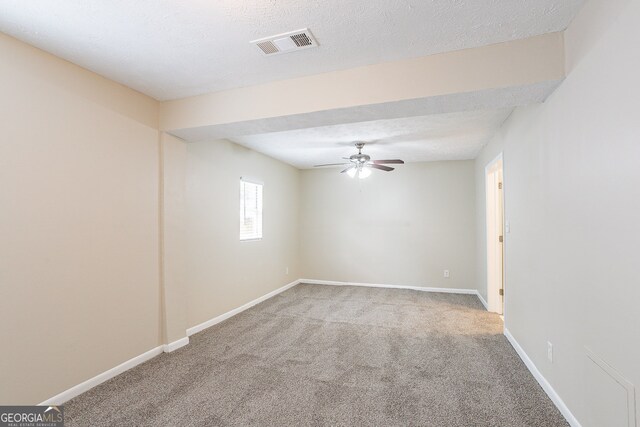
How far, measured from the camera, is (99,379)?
2496 mm

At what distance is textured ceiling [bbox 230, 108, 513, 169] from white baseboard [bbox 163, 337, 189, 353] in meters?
2.62

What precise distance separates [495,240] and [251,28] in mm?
4191

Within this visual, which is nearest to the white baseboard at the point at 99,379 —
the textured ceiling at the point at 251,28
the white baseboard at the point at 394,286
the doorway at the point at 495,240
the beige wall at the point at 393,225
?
the textured ceiling at the point at 251,28

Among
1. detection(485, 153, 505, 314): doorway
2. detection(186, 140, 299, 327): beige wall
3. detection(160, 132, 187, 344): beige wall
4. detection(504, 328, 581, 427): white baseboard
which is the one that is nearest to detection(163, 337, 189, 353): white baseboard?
detection(160, 132, 187, 344): beige wall

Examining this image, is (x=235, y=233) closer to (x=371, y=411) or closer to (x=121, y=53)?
(x=121, y=53)

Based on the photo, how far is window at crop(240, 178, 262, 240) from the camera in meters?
4.74

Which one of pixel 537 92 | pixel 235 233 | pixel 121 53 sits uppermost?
pixel 121 53

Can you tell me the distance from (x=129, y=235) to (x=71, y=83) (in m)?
1.30

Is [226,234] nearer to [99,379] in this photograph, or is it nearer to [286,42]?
[99,379]

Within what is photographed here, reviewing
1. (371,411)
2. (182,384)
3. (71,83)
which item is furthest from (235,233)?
(371,411)

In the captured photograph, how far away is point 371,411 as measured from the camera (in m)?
2.13

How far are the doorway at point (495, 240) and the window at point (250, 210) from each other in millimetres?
3603

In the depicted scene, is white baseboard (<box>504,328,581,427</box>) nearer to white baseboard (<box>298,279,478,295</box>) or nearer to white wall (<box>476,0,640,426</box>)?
white wall (<box>476,0,640,426</box>)

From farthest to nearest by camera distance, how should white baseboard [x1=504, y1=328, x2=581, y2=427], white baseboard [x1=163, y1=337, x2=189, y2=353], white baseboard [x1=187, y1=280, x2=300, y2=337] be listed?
1. white baseboard [x1=187, y1=280, x2=300, y2=337]
2. white baseboard [x1=163, y1=337, x2=189, y2=353]
3. white baseboard [x1=504, y1=328, x2=581, y2=427]
